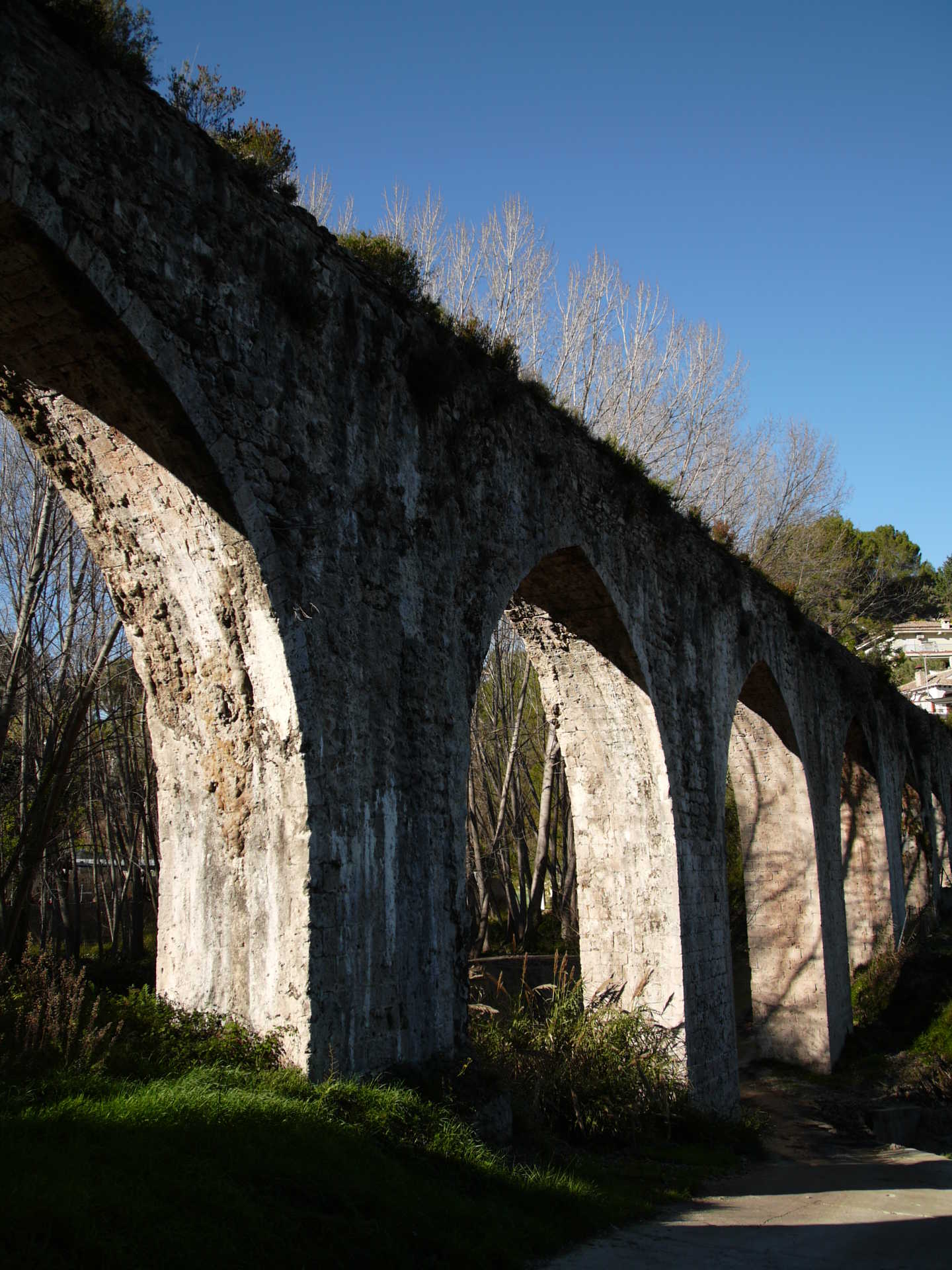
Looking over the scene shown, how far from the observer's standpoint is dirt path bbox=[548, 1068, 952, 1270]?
466 centimetres

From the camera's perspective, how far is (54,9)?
3.79m

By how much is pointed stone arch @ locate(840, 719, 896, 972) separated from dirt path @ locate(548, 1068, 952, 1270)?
24.1 feet

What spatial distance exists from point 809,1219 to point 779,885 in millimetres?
6980

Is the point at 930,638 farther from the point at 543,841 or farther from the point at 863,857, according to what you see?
the point at 543,841

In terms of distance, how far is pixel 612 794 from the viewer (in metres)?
8.44

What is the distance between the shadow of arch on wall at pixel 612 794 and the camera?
800 cm

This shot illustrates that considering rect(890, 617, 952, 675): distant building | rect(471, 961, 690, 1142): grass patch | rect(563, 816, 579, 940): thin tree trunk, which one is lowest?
rect(471, 961, 690, 1142): grass patch

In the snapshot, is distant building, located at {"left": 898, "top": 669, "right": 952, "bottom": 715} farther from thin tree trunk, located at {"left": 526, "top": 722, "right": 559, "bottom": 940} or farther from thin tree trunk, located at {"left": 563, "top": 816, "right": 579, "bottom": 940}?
thin tree trunk, located at {"left": 526, "top": 722, "right": 559, "bottom": 940}

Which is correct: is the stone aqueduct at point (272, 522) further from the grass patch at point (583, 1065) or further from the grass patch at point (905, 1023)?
the grass patch at point (905, 1023)

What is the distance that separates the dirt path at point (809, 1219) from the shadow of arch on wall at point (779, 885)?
3.22 meters

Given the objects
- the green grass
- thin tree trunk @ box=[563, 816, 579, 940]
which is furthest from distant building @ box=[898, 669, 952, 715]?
the green grass

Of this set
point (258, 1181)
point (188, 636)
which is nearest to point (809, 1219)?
point (258, 1181)

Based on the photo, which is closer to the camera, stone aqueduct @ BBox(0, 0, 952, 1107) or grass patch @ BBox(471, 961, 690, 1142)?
stone aqueduct @ BBox(0, 0, 952, 1107)

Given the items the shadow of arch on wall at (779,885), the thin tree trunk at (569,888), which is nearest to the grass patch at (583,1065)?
the shadow of arch on wall at (779,885)
